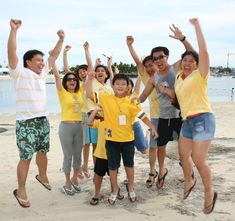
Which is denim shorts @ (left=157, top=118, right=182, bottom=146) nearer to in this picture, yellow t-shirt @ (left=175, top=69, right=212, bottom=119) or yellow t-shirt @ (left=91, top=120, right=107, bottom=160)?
yellow t-shirt @ (left=91, top=120, right=107, bottom=160)

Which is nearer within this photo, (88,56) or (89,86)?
(89,86)

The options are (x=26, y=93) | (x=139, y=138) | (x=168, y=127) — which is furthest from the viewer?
(x=139, y=138)

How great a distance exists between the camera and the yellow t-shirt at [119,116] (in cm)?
484

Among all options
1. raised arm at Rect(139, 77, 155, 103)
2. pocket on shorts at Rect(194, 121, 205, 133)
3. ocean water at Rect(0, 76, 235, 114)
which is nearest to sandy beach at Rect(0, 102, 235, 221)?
pocket on shorts at Rect(194, 121, 205, 133)

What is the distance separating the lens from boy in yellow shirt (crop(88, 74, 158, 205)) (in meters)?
4.84

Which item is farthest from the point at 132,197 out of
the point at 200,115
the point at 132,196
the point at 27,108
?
the point at 27,108

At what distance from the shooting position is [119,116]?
484 centimetres

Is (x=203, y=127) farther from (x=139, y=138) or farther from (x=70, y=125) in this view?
(x=70, y=125)

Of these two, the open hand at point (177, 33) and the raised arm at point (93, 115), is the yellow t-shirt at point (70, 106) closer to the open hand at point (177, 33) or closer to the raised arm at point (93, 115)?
the raised arm at point (93, 115)

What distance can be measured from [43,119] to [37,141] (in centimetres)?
31


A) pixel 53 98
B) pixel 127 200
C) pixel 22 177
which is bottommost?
pixel 53 98

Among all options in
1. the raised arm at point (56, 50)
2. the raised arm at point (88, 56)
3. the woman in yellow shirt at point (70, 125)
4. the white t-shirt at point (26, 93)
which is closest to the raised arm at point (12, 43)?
the white t-shirt at point (26, 93)

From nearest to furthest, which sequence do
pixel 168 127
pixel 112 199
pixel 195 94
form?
pixel 195 94 → pixel 112 199 → pixel 168 127

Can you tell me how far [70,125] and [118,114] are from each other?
919mm
